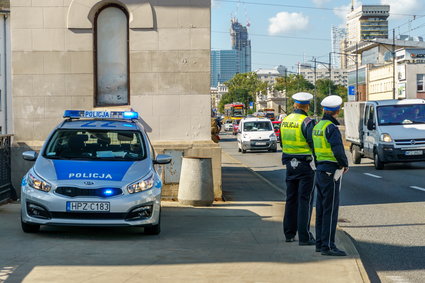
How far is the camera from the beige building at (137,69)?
587 inches

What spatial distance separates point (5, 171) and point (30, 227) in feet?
14.8

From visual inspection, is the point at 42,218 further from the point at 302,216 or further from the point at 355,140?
the point at 355,140

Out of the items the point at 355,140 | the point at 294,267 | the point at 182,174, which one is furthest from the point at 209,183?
the point at 355,140

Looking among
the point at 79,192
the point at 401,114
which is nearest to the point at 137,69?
the point at 79,192

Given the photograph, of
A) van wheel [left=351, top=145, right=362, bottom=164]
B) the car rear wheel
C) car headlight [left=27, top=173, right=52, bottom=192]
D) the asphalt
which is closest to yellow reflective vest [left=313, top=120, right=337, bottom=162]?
the asphalt

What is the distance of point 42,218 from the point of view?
375 inches

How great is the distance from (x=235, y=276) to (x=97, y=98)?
345 inches

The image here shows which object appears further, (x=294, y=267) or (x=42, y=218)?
(x=42, y=218)

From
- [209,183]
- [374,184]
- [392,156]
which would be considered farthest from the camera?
[392,156]

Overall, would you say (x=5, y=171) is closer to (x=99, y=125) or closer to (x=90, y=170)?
(x=99, y=125)

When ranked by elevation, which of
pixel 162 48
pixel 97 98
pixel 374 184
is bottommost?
pixel 374 184

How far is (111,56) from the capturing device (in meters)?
15.4

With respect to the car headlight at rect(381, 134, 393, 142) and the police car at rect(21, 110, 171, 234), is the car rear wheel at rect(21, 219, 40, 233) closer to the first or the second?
the police car at rect(21, 110, 171, 234)

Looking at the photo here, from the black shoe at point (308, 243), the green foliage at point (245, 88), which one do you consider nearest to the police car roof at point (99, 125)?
the black shoe at point (308, 243)
